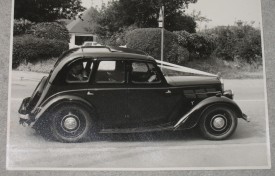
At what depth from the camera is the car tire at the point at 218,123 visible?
262cm

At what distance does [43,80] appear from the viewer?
2574mm

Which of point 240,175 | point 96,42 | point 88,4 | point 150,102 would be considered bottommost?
point 240,175

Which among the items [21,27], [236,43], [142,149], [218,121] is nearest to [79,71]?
[21,27]

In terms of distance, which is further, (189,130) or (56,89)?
(189,130)

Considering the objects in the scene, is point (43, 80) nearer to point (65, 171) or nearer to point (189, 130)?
point (65, 171)

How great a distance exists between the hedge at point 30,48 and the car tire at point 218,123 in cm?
114

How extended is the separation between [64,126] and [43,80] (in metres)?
0.36

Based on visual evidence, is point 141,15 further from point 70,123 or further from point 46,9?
point 70,123

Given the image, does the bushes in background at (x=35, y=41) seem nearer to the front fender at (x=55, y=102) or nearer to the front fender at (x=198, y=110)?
the front fender at (x=55, y=102)

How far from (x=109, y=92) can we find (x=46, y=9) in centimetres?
82

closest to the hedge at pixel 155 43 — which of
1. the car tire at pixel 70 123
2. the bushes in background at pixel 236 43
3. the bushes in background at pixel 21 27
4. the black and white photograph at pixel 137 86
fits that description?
the black and white photograph at pixel 137 86

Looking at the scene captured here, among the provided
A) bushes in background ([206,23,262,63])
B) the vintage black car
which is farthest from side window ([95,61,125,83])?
bushes in background ([206,23,262,63])

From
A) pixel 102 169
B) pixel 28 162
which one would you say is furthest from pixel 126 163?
pixel 28 162

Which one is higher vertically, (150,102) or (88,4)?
(88,4)
